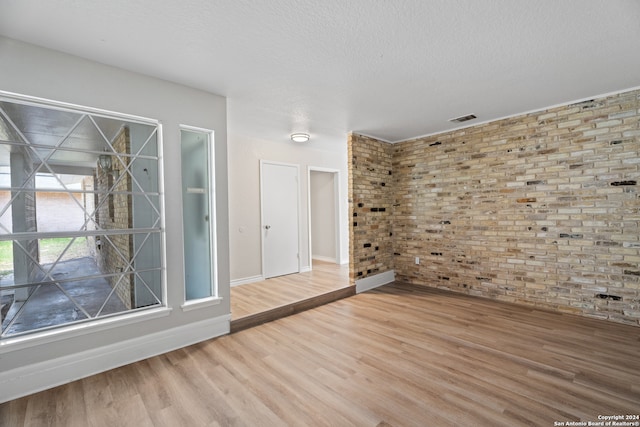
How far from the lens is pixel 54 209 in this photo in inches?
88.4

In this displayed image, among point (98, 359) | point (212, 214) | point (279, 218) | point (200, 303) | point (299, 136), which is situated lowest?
point (98, 359)

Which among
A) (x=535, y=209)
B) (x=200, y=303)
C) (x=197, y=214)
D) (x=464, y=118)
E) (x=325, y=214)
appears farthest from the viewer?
(x=325, y=214)

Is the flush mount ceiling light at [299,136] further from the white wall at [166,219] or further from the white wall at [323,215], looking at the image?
the white wall at [323,215]

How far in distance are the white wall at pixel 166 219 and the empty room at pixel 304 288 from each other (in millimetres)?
14

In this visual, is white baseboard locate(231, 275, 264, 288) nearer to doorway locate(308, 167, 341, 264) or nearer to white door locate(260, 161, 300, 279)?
white door locate(260, 161, 300, 279)

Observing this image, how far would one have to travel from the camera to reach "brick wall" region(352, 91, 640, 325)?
312cm

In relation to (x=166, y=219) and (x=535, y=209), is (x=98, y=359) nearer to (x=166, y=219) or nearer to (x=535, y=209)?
(x=166, y=219)

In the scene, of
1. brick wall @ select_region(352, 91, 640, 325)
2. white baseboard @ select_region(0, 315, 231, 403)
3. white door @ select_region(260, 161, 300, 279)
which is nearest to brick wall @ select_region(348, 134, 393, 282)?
brick wall @ select_region(352, 91, 640, 325)

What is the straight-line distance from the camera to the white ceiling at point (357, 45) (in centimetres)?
176

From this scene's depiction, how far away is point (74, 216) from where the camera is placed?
233 centimetres

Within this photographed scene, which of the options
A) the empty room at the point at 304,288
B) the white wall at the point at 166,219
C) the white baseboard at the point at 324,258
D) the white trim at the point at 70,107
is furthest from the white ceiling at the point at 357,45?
the white baseboard at the point at 324,258

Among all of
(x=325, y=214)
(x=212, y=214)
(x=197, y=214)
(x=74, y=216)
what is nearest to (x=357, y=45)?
(x=212, y=214)

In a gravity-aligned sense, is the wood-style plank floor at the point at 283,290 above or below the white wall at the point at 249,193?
below

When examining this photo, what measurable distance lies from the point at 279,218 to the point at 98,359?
3.30 m
